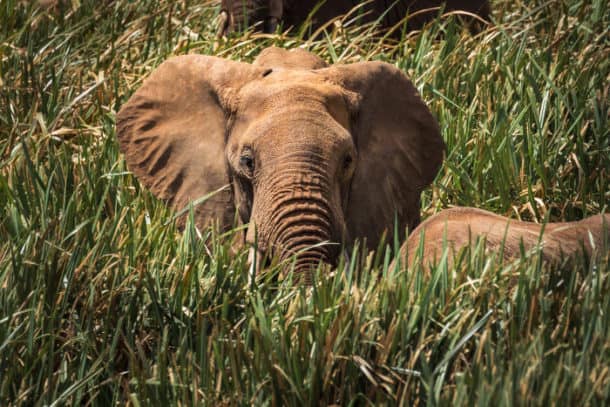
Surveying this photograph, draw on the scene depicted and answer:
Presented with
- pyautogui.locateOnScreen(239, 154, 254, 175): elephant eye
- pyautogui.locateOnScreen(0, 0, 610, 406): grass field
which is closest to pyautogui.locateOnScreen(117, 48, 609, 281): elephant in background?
pyautogui.locateOnScreen(239, 154, 254, 175): elephant eye

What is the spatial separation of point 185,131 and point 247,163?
50 cm

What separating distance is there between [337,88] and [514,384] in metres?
2.02

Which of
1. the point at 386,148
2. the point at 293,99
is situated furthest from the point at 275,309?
the point at 386,148

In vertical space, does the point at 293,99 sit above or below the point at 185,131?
above

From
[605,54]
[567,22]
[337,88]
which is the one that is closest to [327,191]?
[337,88]

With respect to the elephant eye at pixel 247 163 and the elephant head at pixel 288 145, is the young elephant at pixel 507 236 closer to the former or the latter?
the elephant head at pixel 288 145

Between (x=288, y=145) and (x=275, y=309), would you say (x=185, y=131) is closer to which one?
(x=288, y=145)

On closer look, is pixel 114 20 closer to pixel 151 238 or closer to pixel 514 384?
pixel 151 238

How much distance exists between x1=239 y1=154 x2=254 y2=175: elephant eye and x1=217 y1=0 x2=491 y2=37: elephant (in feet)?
7.27

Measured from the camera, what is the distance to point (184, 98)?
218 inches

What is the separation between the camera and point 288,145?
4930 millimetres

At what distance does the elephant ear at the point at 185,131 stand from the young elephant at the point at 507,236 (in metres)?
0.79

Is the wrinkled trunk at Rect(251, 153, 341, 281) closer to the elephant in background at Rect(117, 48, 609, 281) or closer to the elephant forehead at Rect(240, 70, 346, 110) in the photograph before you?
the elephant in background at Rect(117, 48, 609, 281)

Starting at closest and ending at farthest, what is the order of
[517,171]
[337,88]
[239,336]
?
[239,336]
[337,88]
[517,171]
